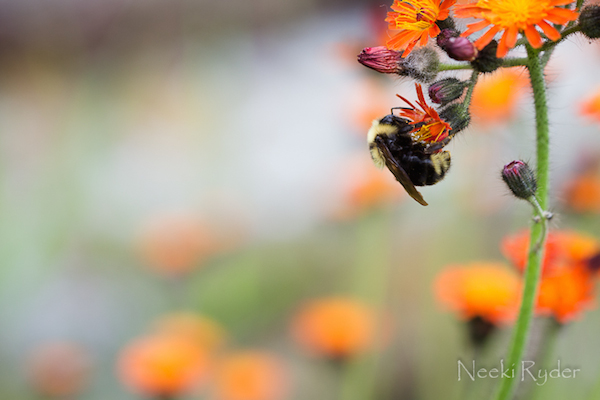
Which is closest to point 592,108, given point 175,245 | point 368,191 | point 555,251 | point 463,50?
point 555,251

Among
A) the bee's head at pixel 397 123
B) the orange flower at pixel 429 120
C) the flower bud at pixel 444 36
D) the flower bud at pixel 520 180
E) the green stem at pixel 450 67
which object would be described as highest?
the bee's head at pixel 397 123

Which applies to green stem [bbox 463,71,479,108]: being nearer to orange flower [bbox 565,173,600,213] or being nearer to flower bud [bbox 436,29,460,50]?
flower bud [bbox 436,29,460,50]

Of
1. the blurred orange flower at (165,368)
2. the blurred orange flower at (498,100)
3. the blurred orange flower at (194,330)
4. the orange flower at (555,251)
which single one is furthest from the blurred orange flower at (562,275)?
the blurred orange flower at (194,330)

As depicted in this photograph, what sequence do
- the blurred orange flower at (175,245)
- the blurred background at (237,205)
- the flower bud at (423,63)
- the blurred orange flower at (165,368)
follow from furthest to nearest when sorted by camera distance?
the blurred orange flower at (175,245), the blurred background at (237,205), the blurred orange flower at (165,368), the flower bud at (423,63)

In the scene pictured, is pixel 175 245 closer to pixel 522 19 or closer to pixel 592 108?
pixel 592 108

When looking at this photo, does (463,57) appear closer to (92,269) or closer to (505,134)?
(505,134)

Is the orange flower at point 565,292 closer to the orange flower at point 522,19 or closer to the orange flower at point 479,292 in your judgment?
the orange flower at point 479,292
